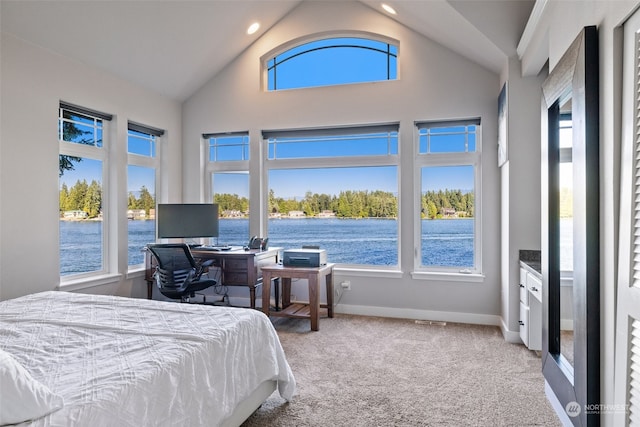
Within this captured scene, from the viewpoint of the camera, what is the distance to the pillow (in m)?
1.19

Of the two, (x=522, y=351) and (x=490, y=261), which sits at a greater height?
(x=490, y=261)

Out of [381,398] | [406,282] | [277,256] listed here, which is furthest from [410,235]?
[381,398]

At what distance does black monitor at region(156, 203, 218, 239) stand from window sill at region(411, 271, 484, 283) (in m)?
2.44

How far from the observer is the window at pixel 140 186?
4.69 metres

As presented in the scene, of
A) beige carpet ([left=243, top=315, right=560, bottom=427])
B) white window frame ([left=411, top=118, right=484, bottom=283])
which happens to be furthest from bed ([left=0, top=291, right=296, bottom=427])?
white window frame ([left=411, top=118, right=484, bottom=283])

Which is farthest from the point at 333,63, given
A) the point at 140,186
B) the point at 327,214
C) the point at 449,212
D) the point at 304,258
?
the point at 140,186

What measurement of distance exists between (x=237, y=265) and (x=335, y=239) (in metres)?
1.28

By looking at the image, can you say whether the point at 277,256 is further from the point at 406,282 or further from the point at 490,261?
the point at 490,261

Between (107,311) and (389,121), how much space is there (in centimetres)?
349

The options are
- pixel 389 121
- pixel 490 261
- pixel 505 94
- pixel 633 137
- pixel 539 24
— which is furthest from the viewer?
pixel 389 121

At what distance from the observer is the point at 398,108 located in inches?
183

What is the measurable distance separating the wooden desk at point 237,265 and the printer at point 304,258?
1.06ft

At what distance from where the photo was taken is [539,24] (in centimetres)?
299

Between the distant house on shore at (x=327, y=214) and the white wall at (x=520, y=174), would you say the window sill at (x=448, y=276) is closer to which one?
the white wall at (x=520, y=174)
